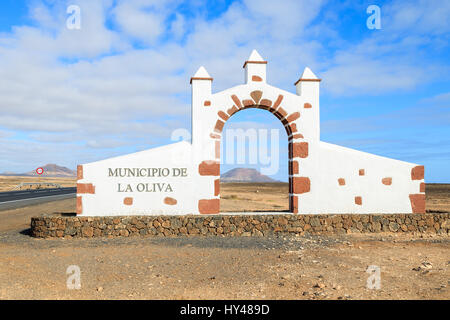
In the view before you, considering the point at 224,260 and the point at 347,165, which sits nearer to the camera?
the point at 224,260

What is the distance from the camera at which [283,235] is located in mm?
10844

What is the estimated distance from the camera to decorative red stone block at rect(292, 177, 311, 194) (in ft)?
38.2

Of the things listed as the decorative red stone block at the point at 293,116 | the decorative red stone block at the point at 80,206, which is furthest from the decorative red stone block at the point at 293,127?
the decorative red stone block at the point at 80,206

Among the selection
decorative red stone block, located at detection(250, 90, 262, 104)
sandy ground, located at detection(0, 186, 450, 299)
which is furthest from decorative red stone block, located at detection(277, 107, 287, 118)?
sandy ground, located at detection(0, 186, 450, 299)

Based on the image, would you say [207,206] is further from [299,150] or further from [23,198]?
[23,198]

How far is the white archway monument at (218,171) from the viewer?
1106 centimetres

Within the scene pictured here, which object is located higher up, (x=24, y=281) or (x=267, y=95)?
(x=267, y=95)

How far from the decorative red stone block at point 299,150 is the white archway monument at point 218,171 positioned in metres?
0.03

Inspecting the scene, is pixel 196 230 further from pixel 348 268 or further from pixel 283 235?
pixel 348 268

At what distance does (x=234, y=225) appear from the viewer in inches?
432

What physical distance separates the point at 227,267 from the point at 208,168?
14.7 ft
